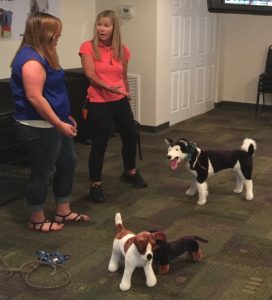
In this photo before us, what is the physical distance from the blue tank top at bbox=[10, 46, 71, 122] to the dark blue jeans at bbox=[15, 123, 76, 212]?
0.08m

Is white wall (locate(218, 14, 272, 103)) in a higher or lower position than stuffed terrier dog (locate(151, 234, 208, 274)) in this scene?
higher

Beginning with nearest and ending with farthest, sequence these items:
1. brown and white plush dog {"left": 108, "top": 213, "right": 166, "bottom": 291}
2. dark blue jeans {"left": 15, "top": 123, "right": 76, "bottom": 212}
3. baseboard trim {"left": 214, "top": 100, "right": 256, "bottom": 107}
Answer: brown and white plush dog {"left": 108, "top": 213, "right": 166, "bottom": 291}, dark blue jeans {"left": 15, "top": 123, "right": 76, "bottom": 212}, baseboard trim {"left": 214, "top": 100, "right": 256, "bottom": 107}

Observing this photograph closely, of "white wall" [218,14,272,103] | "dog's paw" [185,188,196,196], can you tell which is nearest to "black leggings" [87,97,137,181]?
"dog's paw" [185,188,196,196]

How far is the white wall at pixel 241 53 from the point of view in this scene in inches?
270

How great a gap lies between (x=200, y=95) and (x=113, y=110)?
3.35m

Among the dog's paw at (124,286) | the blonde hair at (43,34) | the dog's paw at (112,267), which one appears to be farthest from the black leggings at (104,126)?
the dog's paw at (124,286)

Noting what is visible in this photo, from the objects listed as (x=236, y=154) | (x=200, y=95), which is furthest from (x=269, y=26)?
(x=236, y=154)

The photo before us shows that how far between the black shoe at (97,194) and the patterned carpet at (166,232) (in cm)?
4

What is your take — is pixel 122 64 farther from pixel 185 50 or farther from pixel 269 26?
pixel 269 26

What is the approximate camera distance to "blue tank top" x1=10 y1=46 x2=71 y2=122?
258cm

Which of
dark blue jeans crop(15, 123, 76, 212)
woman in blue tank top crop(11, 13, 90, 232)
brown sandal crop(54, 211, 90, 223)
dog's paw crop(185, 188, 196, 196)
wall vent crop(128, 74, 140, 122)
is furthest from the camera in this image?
wall vent crop(128, 74, 140, 122)

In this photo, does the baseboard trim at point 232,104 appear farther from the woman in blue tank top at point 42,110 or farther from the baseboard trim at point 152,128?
the woman in blue tank top at point 42,110

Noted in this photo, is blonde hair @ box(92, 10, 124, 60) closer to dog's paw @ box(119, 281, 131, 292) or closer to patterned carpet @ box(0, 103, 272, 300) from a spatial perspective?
patterned carpet @ box(0, 103, 272, 300)

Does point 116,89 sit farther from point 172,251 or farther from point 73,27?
point 73,27
